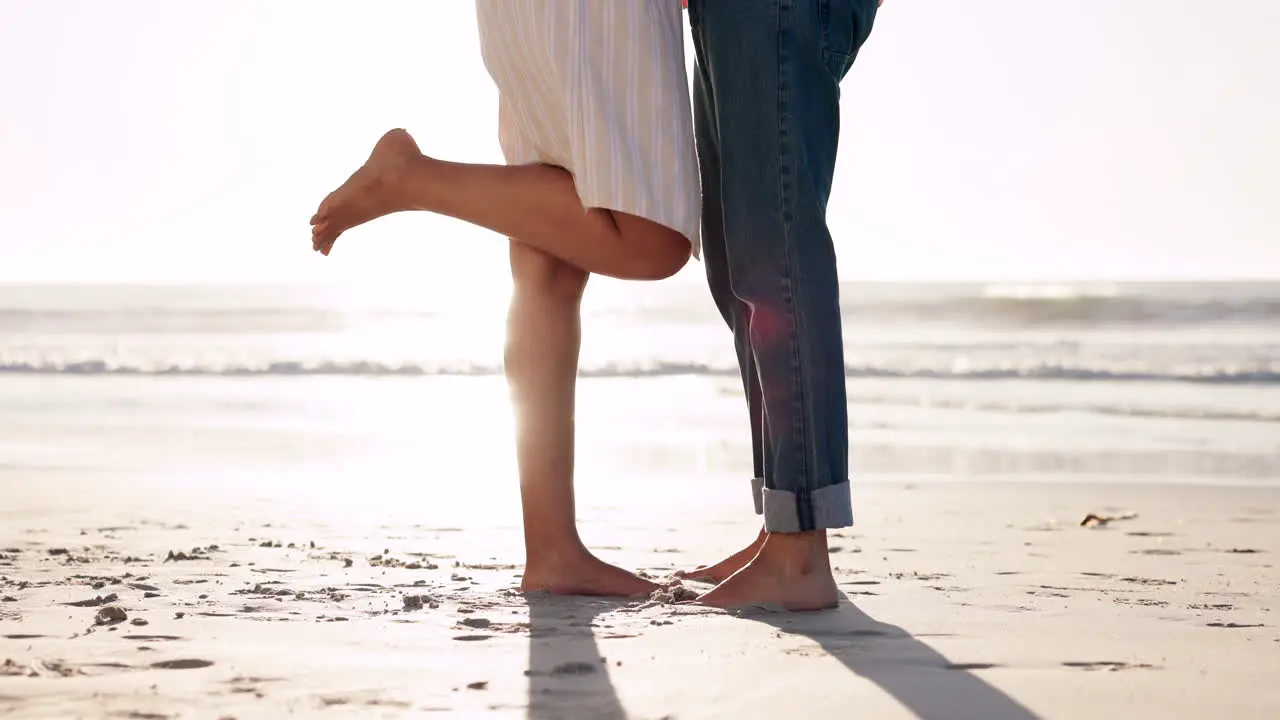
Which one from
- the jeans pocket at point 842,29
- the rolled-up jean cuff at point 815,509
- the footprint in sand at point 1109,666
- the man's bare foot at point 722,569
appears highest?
the jeans pocket at point 842,29

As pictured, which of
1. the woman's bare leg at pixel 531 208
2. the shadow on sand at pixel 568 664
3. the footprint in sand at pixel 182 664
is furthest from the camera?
the woman's bare leg at pixel 531 208

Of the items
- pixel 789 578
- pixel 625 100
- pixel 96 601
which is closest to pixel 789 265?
pixel 625 100

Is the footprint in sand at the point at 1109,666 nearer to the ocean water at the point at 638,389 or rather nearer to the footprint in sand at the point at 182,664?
the footprint in sand at the point at 182,664

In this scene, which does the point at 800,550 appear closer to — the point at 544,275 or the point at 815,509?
the point at 815,509

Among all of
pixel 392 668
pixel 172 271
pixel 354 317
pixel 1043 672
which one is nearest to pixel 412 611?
pixel 392 668

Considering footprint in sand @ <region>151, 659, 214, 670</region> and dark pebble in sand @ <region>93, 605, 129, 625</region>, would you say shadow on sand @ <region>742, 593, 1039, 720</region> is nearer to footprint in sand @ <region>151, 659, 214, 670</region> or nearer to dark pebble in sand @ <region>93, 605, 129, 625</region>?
footprint in sand @ <region>151, 659, 214, 670</region>

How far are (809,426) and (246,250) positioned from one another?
27254 millimetres

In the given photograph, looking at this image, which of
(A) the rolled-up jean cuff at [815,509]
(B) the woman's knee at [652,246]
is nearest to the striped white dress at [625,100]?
(B) the woman's knee at [652,246]

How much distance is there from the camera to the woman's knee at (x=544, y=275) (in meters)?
2.16

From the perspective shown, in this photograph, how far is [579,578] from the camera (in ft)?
6.92

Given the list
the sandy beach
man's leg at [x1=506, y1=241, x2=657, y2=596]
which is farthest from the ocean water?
man's leg at [x1=506, y1=241, x2=657, y2=596]

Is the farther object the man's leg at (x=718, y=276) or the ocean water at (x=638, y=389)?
the ocean water at (x=638, y=389)

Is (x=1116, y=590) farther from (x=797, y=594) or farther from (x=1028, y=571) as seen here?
(x=797, y=594)

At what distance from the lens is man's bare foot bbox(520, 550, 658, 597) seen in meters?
2.10
